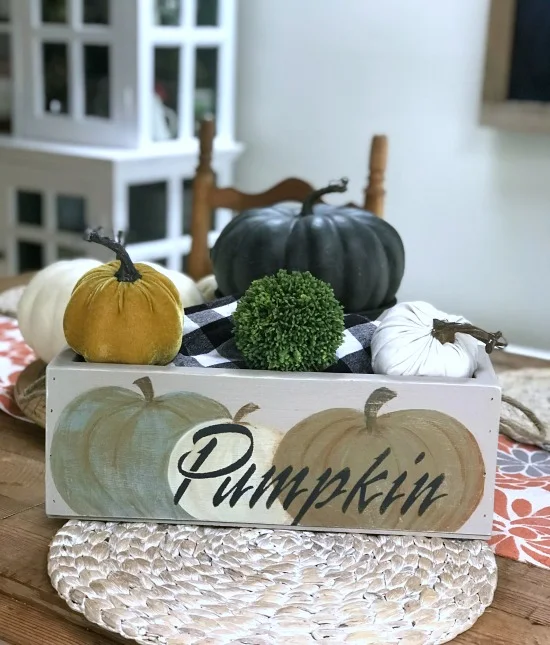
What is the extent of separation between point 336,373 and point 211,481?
0.15m

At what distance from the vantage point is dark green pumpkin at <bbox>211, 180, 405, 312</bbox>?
3.73 feet

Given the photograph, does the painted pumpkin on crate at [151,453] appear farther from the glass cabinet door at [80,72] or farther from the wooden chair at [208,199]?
the glass cabinet door at [80,72]

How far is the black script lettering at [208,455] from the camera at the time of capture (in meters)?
0.78

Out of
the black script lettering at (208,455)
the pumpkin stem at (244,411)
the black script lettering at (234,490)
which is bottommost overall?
the black script lettering at (234,490)

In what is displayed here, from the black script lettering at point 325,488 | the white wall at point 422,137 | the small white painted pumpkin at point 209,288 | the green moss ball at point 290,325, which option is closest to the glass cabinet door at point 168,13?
the white wall at point 422,137

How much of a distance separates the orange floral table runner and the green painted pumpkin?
290 mm

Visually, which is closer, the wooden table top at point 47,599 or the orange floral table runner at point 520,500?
the wooden table top at point 47,599

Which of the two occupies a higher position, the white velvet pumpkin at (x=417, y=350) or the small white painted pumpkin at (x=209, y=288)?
the white velvet pumpkin at (x=417, y=350)

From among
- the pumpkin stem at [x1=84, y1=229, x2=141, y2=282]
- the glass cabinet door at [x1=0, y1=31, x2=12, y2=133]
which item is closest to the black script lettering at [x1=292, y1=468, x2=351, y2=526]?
the pumpkin stem at [x1=84, y1=229, x2=141, y2=282]

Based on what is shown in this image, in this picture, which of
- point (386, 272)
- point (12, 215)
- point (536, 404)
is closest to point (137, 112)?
point (12, 215)

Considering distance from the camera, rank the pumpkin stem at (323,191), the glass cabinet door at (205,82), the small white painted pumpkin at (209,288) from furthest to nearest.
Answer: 1. the glass cabinet door at (205,82)
2. the small white painted pumpkin at (209,288)
3. the pumpkin stem at (323,191)

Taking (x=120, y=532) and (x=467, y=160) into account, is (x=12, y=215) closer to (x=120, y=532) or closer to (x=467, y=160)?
(x=467, y=160)

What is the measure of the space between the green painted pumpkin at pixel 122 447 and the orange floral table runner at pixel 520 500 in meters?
0.29

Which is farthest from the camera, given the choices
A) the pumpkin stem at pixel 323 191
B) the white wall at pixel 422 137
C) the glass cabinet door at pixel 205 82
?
the glass cabinet door at pixel 205 82
